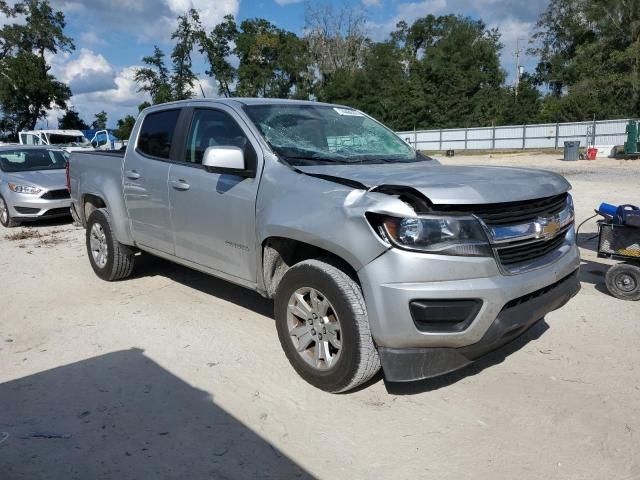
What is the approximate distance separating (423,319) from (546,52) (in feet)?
202

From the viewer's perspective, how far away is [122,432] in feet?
10.1

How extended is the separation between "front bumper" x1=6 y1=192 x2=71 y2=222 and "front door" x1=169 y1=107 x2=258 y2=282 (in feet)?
21.5

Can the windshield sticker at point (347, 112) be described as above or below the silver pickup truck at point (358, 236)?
above

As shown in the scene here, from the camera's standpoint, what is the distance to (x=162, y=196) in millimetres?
4789

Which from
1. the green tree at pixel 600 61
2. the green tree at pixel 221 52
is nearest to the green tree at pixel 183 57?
the green tree at pixel 221 52

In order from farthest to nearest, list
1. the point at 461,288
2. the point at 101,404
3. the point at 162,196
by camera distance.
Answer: the point at 162,196
the point at 101,404
the point at 461,288

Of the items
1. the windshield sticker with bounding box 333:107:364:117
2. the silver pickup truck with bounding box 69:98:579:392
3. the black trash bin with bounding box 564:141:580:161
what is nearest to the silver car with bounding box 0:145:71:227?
the silver pickup truck with bounding box 69:98:579:392

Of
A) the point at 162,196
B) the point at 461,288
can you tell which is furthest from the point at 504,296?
the point at 162,196

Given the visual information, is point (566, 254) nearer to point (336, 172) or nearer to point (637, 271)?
point (336, 172)

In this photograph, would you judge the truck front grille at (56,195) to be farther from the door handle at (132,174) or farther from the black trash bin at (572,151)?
the black trash bin at (572,151)

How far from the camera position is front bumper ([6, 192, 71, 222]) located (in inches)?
395

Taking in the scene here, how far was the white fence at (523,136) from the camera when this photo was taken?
32938 mm

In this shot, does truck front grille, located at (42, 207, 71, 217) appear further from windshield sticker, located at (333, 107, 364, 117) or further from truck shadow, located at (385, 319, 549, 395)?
truck shadow, located at (385, 319, 549, 395)

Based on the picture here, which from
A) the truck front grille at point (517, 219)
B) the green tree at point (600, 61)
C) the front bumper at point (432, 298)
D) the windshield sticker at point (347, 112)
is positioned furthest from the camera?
the green tree at point (600, 61)
